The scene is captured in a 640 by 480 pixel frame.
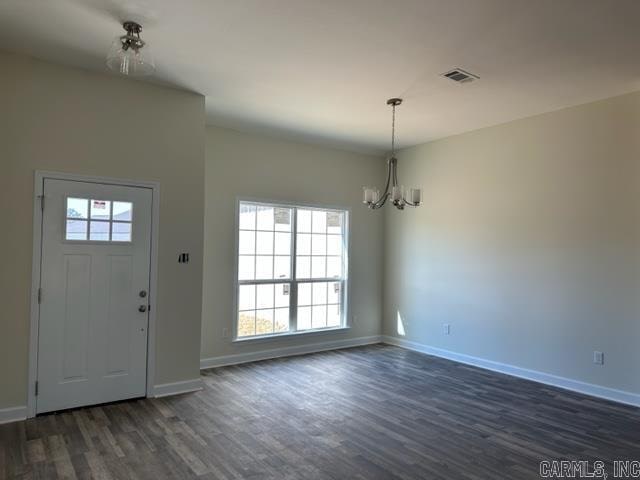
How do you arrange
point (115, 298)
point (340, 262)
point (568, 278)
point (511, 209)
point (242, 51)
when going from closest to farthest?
point (242, 51)
point (115, 298)
point (568, 278)
point (511, 209)
point (340, 262)

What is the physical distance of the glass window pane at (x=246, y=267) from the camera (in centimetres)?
566

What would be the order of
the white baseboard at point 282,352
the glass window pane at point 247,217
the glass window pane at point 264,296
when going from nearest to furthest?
1. the white baseboard at point 282,352
2. the glass window pane at point 247,217
3. the glass window pane at point 264,296

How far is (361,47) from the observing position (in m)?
3.35

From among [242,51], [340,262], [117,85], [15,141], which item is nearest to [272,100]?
[242,51]

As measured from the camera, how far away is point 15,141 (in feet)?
11.9

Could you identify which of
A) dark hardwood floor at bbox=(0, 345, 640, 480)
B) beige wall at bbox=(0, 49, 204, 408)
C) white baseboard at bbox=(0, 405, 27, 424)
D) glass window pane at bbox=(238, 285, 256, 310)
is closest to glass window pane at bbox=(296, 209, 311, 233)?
glass window pane at bbox=(238, 285, 256, 310)

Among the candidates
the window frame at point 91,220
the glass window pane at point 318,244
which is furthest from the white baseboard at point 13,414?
the glass window pane at point 318,244

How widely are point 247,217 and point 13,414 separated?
10.6ft

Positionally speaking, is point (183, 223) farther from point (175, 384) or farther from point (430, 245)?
point (430, 245)

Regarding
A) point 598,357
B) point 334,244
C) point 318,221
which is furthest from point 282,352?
point 598,357

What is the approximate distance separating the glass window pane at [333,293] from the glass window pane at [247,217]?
5.29 feet

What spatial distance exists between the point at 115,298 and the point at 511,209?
A: 458 cm

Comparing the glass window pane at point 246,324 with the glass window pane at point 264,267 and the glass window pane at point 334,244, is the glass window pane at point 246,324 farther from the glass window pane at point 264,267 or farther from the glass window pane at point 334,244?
the glass window pane at point 334,244

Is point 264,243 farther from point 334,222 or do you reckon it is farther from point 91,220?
point 91,220
